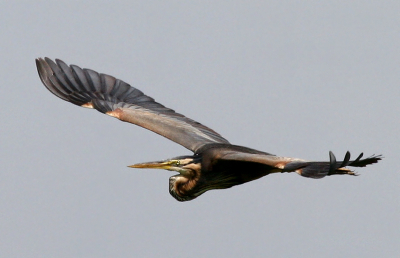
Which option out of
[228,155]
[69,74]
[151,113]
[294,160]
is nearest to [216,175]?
[228,155]

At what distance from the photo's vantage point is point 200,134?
1329 cm

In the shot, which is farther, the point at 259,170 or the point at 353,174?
the point at 259,170

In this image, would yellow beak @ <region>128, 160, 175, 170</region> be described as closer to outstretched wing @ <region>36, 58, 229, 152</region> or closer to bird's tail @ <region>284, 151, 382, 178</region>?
outstretched wing @ <region>36, 58, 229, 152</region>

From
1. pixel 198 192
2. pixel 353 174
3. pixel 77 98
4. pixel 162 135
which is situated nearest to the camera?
pixel 353 174

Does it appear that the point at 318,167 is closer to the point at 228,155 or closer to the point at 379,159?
the point at 379,159

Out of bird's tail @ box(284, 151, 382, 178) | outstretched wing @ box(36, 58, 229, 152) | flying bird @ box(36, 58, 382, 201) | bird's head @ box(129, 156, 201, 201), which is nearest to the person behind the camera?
bird's tail @ box(284, 151, 382, 178)

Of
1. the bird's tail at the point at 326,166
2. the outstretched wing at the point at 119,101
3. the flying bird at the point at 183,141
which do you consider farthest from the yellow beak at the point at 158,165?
the bird's tail at the point at 326,166

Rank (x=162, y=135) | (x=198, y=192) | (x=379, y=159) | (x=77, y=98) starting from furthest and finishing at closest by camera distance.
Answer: (x=77, y=98), (x=162, y=135), (x=198, y=192), (x=379, y=159)

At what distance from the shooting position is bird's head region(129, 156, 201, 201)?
12.0m

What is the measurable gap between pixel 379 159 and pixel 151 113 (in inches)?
194

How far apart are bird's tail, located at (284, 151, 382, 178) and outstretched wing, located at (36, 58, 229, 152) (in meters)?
2.84

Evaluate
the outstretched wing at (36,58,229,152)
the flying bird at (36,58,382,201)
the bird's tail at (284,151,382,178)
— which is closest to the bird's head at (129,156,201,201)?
the flying bird at (36,58,382,201)

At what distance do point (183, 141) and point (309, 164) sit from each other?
3.11 metres

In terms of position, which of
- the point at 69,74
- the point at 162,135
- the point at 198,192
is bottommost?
the point at 198,192
